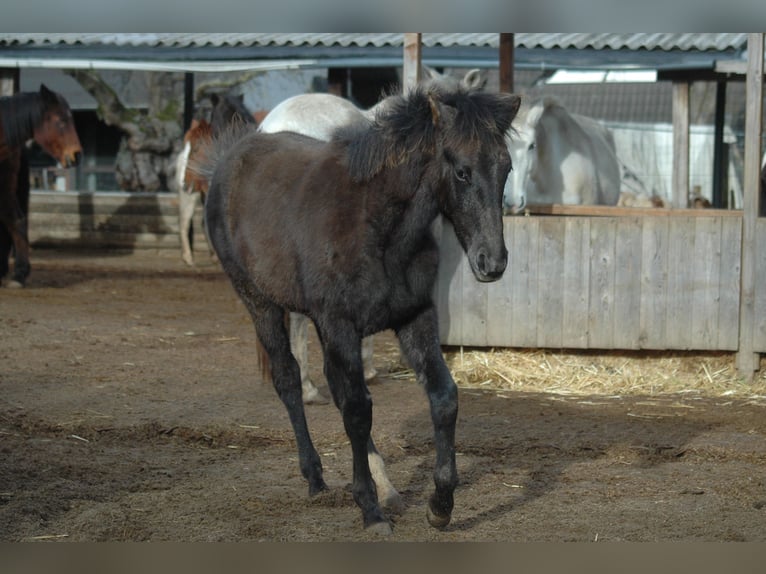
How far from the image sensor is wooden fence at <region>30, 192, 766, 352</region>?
846 centimetres

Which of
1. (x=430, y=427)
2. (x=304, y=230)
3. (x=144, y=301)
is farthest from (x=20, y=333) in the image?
(x=304, y=230)

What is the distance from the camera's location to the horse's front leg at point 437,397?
4461mm

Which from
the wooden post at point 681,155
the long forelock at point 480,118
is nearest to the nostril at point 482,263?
the long forelock at point 480,118

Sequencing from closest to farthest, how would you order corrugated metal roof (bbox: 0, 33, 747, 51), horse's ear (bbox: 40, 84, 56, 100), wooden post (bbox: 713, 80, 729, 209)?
horse's ear (bbox: 40, 84, 56, 100) → corrugated metal roof (bbox: 0, 33, 747, 51) → wooden post (bbox: 713, 80, 729, 209)

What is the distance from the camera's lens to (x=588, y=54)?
1440cm

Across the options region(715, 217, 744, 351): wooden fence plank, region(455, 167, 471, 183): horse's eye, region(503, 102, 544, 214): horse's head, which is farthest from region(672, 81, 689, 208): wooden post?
region(455, 167, 471, 183): horse's eye

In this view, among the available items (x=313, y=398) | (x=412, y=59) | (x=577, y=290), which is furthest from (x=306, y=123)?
(x=577, y=290)

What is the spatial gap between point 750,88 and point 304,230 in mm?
5058

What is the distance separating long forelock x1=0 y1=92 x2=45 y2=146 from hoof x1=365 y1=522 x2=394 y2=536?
926 centimetres

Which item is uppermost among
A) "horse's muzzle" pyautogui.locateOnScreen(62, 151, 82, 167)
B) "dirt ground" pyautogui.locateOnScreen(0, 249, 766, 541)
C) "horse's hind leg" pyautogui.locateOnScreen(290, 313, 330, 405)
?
"horse's muzzle" pyautogui.locateOnScreen(62, 151, 82, 167)

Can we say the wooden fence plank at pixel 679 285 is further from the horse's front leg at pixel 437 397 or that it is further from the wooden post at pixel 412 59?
the horse's front leg at pixel 437 397

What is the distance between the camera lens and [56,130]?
41.8ft

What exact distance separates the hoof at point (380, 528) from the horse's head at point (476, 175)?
3.79 ft

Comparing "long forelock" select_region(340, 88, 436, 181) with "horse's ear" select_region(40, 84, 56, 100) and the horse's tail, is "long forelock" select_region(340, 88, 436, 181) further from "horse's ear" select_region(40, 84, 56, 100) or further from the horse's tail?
"horse's ear" select_region(40, 84, 56, 100)
